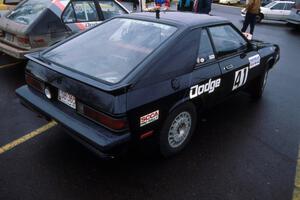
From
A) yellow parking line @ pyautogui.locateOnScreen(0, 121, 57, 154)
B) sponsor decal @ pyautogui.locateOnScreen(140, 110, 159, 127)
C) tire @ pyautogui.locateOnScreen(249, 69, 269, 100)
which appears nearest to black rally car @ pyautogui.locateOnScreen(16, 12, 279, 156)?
sponsor decal @ pyautogui.locateOnScreen(140, 110, 159, 127)

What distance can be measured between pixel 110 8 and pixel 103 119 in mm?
4437

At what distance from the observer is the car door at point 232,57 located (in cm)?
354

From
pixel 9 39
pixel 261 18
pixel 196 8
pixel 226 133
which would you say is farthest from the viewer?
pixel 261 18

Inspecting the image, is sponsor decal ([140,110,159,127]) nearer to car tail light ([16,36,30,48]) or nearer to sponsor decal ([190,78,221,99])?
sponsor decal ([190,78,221,99])

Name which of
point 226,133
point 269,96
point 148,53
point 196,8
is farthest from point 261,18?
point 148,53

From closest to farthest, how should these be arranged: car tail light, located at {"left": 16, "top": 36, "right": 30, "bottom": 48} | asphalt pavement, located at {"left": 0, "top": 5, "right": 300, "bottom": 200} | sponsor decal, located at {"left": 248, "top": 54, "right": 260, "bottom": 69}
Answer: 1. asphalt pavement, located at {"left": 0, "top": 5, "right": 300, "bottom": 200}
2. sponsor decal, located at {"left": 248, "top": 54, "right": 260, "bottom": 69}
3. car tail light, located at {"left": 16, "top": 36, "right": 30, "bottom": 48}

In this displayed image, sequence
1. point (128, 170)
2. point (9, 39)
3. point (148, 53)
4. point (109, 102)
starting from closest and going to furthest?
1. point (109, 102)
2. point (148, 53)
3. point (128, 170)
4. point (9, 39)

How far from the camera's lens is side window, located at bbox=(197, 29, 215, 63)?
10.6ft

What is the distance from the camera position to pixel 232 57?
3.76m

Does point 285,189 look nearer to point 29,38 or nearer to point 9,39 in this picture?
point 29,38

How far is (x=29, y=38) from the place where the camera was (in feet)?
16.6

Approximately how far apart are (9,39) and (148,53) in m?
3.78

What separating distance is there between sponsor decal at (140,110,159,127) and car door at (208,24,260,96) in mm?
1202

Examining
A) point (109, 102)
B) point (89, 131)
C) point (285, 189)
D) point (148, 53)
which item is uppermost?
point (148, 53)
